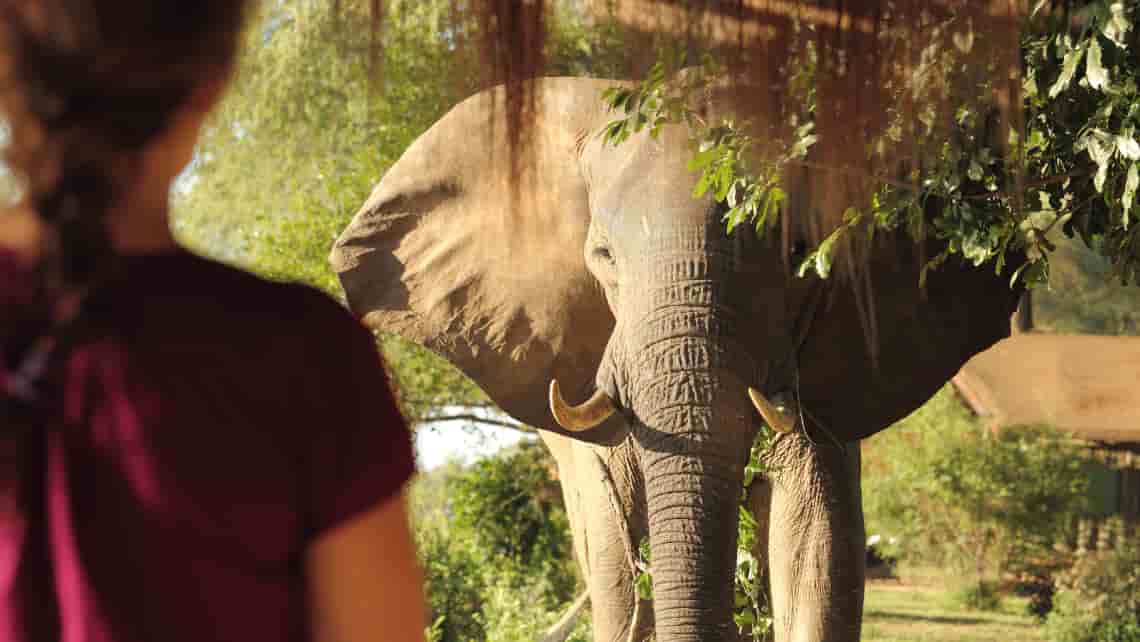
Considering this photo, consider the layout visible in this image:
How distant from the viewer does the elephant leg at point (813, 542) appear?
5.32m

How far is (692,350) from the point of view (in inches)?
159

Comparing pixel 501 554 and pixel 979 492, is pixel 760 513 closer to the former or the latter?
pixel 501 554

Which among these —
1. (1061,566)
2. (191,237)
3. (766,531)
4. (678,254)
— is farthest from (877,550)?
(678,254)

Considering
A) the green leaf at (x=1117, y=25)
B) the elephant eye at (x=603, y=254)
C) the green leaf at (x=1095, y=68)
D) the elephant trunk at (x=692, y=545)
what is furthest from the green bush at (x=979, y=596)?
the green leaf at (x=1117, y=25)

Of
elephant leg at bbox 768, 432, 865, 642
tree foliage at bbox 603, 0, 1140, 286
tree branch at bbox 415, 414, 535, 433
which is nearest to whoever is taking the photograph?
tree foliage at bbox 603, 0, 1140, 286

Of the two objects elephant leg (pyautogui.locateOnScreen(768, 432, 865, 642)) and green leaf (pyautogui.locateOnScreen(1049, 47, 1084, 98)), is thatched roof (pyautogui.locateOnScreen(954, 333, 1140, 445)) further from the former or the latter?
green leaf (pyautogui.locateOnScreen(1049, 47, 1084, 98))

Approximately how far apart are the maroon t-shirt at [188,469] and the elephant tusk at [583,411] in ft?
10.3

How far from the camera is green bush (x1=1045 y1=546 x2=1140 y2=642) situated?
10.2 m

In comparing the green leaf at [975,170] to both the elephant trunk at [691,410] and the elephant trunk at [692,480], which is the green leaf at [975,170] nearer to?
the elephant trunk at [691,410]

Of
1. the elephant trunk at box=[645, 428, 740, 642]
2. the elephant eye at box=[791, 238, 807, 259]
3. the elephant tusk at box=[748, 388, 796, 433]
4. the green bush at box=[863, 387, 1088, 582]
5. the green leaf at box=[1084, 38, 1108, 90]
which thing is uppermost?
the green leaf at box=[1084, 38, 1108, 90]

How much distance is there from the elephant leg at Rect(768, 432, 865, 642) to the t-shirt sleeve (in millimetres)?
4372

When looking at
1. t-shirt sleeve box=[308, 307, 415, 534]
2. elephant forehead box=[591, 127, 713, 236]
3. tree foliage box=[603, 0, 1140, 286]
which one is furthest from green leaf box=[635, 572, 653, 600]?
t-shirt sleeve box=[308, 307, 415, 534]

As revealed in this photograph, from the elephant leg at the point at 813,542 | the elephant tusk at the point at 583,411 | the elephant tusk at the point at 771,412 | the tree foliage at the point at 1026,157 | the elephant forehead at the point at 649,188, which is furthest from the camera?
the elephant leg at the point at 813,542

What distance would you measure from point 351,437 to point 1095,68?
231 cm
